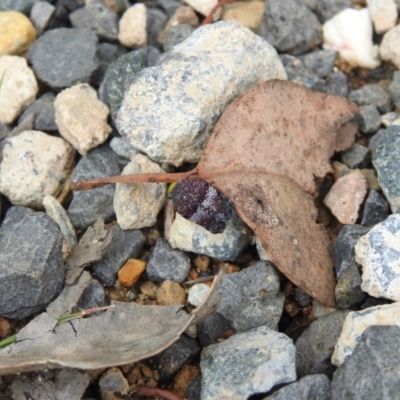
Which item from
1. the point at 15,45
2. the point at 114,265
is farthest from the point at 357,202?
the point at 15,45

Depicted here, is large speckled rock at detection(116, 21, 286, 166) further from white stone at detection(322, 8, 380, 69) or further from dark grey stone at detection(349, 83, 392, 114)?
white stone at detection(322, 8, 380, 69)

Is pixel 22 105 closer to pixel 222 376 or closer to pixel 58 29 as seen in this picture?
pixel 58 29

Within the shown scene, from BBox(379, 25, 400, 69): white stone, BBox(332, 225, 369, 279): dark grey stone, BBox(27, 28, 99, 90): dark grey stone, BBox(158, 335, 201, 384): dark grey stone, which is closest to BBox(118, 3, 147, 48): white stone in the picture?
BBox(27, 28, 99, 90): dark grey stone

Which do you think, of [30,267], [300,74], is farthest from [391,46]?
[30,267]

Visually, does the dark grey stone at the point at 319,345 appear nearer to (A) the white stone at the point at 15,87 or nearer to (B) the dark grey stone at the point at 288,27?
(B) the dark grey stone at the point at 288,27

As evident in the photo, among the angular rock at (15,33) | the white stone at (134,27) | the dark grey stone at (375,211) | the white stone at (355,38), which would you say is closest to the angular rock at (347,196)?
the dark grey stone at (375,211)

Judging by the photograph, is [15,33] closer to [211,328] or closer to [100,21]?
[100,21]

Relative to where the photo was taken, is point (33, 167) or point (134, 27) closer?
point (33, 167)
